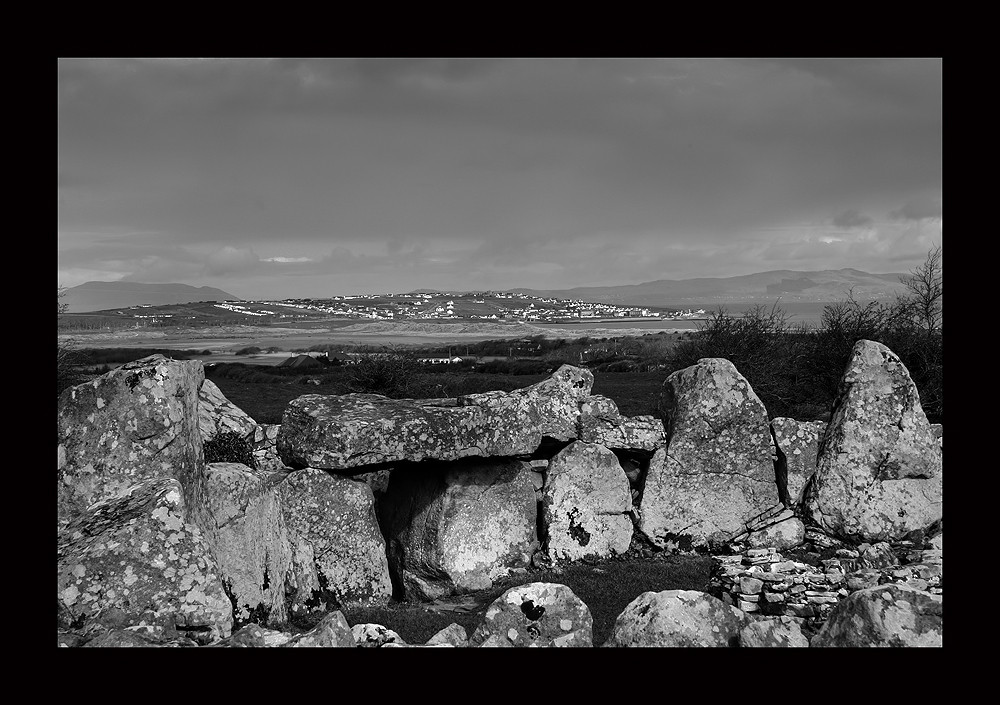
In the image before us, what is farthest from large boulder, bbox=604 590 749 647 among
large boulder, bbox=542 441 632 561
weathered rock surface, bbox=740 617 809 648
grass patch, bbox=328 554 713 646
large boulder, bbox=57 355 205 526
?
large boulder, bbox=542 441 632 561

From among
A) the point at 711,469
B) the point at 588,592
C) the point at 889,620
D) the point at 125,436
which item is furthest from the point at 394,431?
the point at 889,620

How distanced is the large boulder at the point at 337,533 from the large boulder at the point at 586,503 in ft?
7.92

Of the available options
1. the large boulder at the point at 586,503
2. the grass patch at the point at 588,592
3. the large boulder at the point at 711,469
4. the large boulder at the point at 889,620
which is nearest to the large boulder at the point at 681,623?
the large boulder at the point at 889,620

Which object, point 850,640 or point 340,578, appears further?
point 340,578

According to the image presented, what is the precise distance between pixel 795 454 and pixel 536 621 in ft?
21.1

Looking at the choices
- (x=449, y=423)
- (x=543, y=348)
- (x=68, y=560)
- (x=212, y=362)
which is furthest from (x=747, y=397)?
(x=543, y=348)

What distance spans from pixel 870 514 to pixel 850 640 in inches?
208

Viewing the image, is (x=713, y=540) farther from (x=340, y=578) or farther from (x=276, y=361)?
(x=276, y=361)

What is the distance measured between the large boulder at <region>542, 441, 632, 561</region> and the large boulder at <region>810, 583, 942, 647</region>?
498 cm

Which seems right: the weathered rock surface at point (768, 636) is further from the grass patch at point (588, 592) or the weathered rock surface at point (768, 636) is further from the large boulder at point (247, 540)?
the large boulder at point (247, 540)

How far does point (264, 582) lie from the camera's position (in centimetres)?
799

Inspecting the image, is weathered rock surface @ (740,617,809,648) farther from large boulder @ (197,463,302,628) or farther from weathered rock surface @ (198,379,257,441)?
weathered rock surface @ (198,379,257,441)

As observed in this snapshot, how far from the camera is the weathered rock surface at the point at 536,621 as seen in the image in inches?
240

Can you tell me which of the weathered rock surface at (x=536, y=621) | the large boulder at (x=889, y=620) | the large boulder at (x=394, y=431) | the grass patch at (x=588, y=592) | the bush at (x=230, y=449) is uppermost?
the large boulder at (x=394, y=431)
